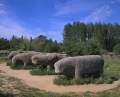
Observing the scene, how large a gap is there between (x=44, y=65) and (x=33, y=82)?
6585 mm

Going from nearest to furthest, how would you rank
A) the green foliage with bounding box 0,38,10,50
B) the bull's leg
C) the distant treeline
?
1. the bull's leg
2. the green foliage with bounding box 0,38,10,50
3. the distant treeline

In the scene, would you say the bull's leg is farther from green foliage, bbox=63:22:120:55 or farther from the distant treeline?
green foliage, bbox=63:22:120:55

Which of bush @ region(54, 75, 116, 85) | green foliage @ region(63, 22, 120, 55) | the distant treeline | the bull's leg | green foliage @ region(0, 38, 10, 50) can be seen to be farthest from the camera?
green foliage @ region(63, 22, 120, 55)

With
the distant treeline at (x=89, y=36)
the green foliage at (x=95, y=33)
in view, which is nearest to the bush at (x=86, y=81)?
the distant treeline at (x=89, y=36)

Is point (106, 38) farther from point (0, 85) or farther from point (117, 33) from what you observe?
point (0, 85)

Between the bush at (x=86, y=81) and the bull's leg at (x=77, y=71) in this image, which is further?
the bull's leg at (x=77, y=71)

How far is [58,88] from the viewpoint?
664 inches

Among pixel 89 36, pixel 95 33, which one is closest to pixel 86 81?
pixel 95 33

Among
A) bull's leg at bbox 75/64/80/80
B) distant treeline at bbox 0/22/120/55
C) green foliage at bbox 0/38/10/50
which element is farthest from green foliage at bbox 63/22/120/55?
bull's leg at bbox 75/64/80/80

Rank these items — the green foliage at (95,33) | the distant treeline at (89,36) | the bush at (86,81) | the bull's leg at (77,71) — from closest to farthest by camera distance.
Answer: the bush at (86,81)
the bull's leg at (77,71)
the distant treeline at (89,36)
the green foliage at (95,33)

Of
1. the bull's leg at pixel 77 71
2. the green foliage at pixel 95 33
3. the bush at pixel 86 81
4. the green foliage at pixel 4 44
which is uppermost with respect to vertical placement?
the green foliage at pixel 95 33

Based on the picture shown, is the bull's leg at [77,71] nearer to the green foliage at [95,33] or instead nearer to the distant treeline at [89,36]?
the distant treeline at [89,36]

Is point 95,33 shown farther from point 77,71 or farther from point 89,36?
point 77,71

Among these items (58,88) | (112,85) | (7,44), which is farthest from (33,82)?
(7,44)
